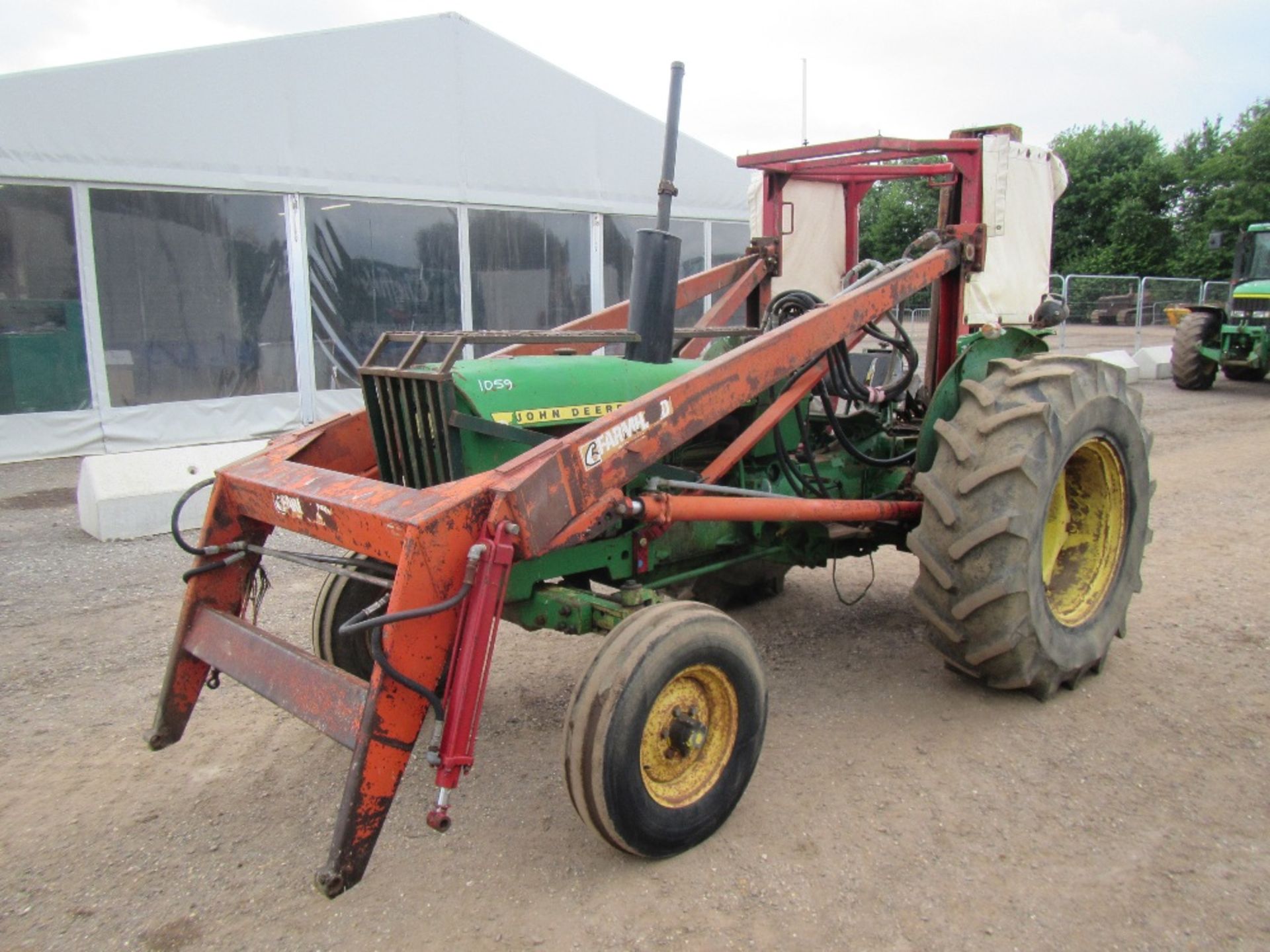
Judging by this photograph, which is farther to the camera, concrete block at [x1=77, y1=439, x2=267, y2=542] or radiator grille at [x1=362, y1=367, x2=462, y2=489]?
concrete block at [x1=77, y1=439, x2=267, y2=542]

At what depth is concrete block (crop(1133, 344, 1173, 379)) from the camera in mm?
16328

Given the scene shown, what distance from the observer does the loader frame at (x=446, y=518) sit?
2.45 meters

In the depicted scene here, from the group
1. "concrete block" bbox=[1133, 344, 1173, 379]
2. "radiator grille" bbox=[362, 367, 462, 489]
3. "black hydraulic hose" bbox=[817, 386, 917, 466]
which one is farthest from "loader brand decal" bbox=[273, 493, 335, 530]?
"concrete block" bbox=[1133, 344, 1173, 379]

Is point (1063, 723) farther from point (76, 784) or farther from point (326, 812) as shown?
point (76, 784)

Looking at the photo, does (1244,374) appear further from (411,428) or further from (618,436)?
(411,428)

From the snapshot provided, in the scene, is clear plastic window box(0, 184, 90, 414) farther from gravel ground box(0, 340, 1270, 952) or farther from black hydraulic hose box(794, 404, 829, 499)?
black hydraulic hose box(794, 404, 829, 499)

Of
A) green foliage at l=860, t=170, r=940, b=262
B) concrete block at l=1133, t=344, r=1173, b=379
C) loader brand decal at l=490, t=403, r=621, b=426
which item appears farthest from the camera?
green foliage at l=860, t=170, r=940, b=262

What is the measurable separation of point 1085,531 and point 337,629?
10.6ft

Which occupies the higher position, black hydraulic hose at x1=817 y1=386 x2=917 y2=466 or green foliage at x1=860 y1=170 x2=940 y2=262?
green foliage at x1=860 y1=170 x2=940 y2=262

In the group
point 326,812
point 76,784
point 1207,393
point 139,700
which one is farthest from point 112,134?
point 1207,393

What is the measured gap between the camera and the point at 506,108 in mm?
10953

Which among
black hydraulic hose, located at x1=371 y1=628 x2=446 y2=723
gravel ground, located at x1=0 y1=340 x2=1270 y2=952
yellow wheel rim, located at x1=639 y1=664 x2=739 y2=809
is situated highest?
black hydraulic hose, located at x1=371 y1=628 x2=446 y2=723

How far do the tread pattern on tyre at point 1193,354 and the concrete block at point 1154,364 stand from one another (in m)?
1.63

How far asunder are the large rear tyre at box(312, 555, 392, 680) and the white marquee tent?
23.0ft
